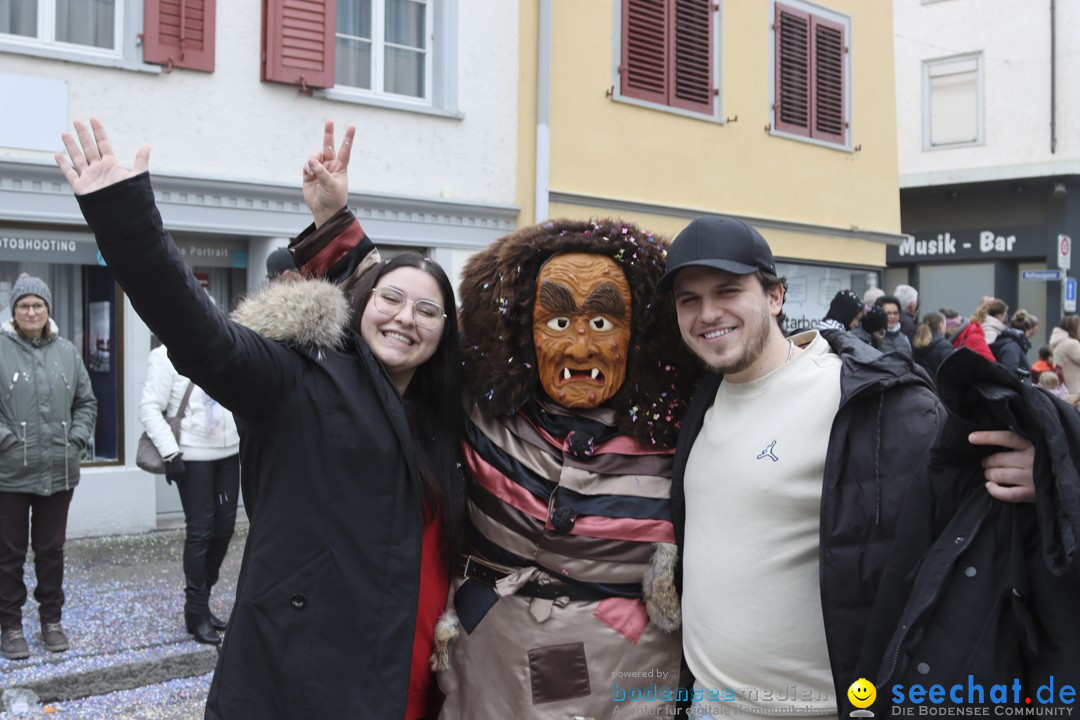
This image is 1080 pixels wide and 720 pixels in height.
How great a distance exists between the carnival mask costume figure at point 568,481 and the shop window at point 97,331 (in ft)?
17.9

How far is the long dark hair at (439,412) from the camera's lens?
2641mm

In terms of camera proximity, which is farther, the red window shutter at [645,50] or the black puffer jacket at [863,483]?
the red window shutter at [645,50]

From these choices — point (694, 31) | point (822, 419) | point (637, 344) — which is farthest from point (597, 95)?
point (822, 419)

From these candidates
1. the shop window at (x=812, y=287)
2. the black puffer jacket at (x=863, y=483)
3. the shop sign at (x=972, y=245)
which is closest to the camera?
the black puffer jacket at (x=863, y=483)

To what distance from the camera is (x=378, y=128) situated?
8227 mm

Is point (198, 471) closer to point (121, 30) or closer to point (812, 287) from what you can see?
point (121, 30)

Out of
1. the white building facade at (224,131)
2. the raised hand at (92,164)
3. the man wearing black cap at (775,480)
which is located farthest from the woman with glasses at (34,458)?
the man wearing black cap at (775,480)

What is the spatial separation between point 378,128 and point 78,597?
169 inches

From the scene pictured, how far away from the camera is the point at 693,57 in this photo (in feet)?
34.3

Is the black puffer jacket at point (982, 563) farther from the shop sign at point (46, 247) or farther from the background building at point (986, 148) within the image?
the background building at point (986, 148)

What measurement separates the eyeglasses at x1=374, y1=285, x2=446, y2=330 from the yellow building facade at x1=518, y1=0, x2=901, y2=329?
6.08m

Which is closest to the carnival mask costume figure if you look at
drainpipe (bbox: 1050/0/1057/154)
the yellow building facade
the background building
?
the yellow building facade

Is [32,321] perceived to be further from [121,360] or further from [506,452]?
[506,452]

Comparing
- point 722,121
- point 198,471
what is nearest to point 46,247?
point 198,471
